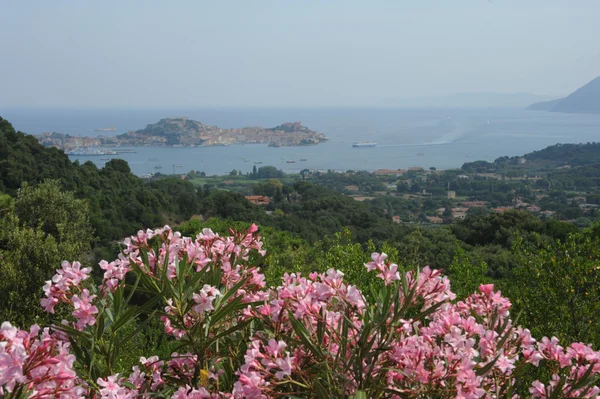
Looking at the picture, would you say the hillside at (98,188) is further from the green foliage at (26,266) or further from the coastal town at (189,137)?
the coastal town at (189,137)

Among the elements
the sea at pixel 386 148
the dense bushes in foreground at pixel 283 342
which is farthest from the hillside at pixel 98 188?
the sea at pixel 386 148

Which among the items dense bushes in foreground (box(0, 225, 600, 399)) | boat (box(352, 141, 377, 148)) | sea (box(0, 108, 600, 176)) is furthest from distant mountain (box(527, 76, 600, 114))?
dense bushes in foreground (box(0, 225, 600, 399))

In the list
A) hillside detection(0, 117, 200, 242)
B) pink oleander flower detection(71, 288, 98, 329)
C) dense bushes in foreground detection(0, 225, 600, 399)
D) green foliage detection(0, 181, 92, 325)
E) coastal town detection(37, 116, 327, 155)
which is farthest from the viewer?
coastal town detection(37, 116, 327, 155)

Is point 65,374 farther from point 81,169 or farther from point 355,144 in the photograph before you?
point 355,144

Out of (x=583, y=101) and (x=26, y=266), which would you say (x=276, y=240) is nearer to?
(x=26, y=266)

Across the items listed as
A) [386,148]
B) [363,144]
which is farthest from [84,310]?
[363,144]

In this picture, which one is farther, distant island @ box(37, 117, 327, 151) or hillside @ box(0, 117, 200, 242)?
distant island @ box(37, 117, 327, 151)

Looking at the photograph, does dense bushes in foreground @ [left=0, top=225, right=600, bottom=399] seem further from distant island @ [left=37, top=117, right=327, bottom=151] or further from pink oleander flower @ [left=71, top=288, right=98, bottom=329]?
distant island @ [left=37, top=117, right=327, bottom=151]
